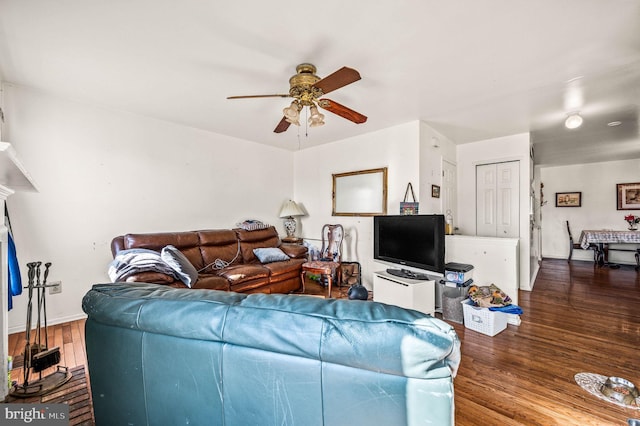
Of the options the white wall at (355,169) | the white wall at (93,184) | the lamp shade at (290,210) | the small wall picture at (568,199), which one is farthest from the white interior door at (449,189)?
the small wall picture at (568,199)

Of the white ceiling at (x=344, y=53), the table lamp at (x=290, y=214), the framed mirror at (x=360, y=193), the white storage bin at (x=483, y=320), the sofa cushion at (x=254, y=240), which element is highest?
the white ceiling at (x=344, y=53)

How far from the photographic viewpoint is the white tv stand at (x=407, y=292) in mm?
2891

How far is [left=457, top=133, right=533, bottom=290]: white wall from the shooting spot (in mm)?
4180

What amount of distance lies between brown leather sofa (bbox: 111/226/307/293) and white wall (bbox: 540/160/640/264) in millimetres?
6733

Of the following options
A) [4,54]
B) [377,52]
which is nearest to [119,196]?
[4,54]

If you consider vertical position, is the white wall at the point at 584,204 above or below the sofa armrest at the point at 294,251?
above

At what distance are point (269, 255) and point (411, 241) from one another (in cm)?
197

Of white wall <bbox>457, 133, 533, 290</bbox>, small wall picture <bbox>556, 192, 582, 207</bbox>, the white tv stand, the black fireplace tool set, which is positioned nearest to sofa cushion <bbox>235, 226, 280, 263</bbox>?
the white tv stand

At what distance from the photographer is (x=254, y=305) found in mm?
841

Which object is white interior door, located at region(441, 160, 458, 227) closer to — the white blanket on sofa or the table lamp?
the table lamp

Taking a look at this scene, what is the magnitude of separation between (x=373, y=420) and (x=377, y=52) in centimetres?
228

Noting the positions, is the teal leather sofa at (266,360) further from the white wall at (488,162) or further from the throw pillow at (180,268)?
the white wall at (488,162)

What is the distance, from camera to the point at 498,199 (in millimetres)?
4508

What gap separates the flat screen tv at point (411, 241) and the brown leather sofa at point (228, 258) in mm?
1231
